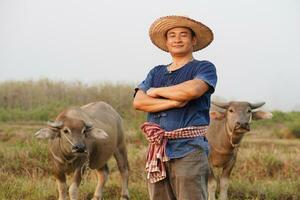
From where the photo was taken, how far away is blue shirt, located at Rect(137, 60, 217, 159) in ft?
12.4

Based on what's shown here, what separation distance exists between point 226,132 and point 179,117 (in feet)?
13.9

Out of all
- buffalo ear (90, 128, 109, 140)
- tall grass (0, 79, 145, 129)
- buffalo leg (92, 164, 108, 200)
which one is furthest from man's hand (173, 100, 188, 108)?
tall grass (0, 79, 145, 129)

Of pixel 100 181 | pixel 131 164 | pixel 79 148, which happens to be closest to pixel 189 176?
pixel 79 148

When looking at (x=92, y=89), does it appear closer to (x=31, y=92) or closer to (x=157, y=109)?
(x=31, y=92)

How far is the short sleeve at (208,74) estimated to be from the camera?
12.6 ft

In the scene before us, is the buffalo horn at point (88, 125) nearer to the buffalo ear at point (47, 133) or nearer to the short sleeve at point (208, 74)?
the buffalo ear at point (47, 133)

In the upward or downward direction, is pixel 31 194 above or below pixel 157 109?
below

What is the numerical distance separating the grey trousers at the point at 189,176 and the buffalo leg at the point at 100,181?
390 cm

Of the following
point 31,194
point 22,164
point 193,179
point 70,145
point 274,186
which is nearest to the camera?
point 193,179

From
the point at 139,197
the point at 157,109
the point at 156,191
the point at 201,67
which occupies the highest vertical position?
the point at 201,67

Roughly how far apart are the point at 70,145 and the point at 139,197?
1.57 metres

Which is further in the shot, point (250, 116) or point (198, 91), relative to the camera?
point (250, 116)

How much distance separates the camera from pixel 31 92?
2245 centimetres

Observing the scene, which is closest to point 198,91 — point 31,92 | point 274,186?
point 274,186
